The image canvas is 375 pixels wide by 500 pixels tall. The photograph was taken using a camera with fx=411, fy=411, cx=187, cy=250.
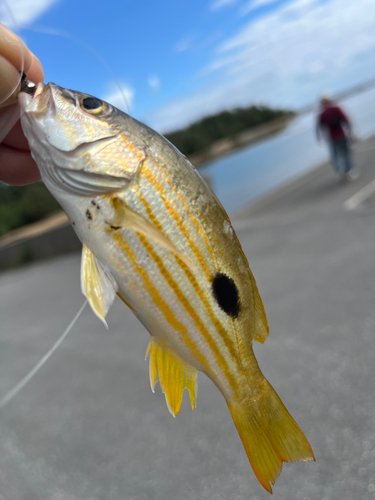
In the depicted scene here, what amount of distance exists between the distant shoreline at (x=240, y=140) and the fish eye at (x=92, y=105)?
57.8ft

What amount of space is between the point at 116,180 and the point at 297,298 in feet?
14.9

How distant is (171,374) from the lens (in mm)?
1131

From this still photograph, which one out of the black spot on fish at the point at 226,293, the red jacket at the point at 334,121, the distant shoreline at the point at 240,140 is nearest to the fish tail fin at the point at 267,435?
the black spot on fish at the point at 226,293

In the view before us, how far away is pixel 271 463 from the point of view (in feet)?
3.36

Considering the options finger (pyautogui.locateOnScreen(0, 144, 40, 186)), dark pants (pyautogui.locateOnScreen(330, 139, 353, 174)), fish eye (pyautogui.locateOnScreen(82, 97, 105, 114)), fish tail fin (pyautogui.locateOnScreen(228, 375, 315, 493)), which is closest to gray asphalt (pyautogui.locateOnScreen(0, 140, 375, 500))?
fish tail fin (pyautogui.locateOnScreen(228, 375, 315, 493))

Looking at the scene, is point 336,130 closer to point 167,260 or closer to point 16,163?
point 16,163

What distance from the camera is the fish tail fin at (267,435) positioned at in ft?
3.34

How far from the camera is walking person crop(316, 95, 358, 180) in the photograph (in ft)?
32.9

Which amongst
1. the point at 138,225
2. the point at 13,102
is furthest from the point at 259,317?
the point at 13,102

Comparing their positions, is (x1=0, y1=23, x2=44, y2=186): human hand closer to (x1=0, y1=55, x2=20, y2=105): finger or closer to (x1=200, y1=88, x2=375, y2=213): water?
→ (x1=0, y1=55, x2=20, y2=105): finger

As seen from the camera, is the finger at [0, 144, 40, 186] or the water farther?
the water

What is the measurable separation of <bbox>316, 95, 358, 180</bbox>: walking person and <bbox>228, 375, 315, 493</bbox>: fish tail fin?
10.2 meters

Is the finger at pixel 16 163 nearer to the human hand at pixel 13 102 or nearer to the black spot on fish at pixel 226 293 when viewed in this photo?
the human hand at pixel 13 102

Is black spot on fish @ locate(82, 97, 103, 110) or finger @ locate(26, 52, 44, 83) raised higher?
finger @ locate(26, 52, 44, 83)
